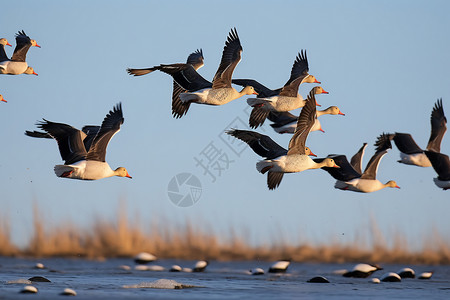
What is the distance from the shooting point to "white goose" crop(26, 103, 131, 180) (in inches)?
771

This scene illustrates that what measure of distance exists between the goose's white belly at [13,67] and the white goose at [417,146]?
10598mm

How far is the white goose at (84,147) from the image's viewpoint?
1959cm

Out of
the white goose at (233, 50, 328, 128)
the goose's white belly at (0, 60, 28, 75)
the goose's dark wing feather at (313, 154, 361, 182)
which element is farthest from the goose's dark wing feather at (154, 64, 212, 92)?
the goose's white belly at (0, 60, 28, 75)

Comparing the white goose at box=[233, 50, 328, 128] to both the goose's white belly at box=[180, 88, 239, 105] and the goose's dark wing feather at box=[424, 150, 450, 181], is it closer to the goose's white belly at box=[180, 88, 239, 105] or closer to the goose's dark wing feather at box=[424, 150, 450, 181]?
the goose's white belly at box=[180, 88, 239, 105]

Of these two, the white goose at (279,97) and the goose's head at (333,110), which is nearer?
the white goose at (279,97)

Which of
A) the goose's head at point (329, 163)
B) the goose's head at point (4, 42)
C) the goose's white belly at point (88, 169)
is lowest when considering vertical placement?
the goose's white belly at point (88, 169)

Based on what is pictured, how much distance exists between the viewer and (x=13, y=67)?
24.2 m

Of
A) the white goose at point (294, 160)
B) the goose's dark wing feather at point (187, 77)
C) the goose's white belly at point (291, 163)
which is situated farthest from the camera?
the goose's dark wing feather at point (187, 77)

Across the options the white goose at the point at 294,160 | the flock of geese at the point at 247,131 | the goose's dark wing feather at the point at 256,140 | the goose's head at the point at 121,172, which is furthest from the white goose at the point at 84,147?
the white goose at the point at 294,160

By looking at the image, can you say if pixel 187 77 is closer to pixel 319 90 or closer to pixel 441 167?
pixel 319 90

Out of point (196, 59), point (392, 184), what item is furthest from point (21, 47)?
point (392, 184)

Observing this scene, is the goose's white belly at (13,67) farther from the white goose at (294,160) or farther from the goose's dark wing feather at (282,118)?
the white goose at (294,160)

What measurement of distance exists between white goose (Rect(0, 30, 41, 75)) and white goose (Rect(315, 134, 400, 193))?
8.80m

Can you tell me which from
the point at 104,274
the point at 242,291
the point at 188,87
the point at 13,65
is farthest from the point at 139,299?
the point at 13,65
